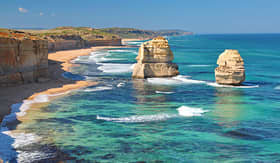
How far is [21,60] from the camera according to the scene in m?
28.0

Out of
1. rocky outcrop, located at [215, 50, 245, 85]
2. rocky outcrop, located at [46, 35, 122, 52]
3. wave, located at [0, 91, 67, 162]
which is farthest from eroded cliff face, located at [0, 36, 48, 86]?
rocky outcrop, located at [46, 35, 122, 52]

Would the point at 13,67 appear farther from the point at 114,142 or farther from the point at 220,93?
the point at 220,93

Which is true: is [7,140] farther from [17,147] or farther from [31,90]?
[31,90]

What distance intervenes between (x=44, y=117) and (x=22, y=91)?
8151 millimetres

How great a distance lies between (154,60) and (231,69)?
9217 mm

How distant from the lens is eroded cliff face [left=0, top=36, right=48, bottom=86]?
86.1ft

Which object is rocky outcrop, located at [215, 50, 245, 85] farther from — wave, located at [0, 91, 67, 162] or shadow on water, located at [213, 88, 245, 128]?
wave, located at [0, 91, 67, 162]

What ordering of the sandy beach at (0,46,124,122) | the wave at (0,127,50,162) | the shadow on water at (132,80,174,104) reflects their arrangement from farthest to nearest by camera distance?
the shadow on water at (132,80,174,104) < the sandy beach at (0,46,124,122) < the wave at (0,127,50,162)

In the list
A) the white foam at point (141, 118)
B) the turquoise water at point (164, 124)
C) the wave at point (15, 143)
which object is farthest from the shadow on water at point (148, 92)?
the wave at point (15, 143)

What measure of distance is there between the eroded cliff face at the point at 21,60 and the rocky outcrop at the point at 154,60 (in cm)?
1064

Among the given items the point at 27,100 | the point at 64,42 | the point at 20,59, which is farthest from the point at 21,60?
the point at 64,42

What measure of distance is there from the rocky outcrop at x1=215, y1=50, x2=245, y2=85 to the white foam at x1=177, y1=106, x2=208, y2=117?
30.8 feet

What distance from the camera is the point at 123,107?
22078 millimetres

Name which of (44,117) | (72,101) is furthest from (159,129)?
(72,101)
